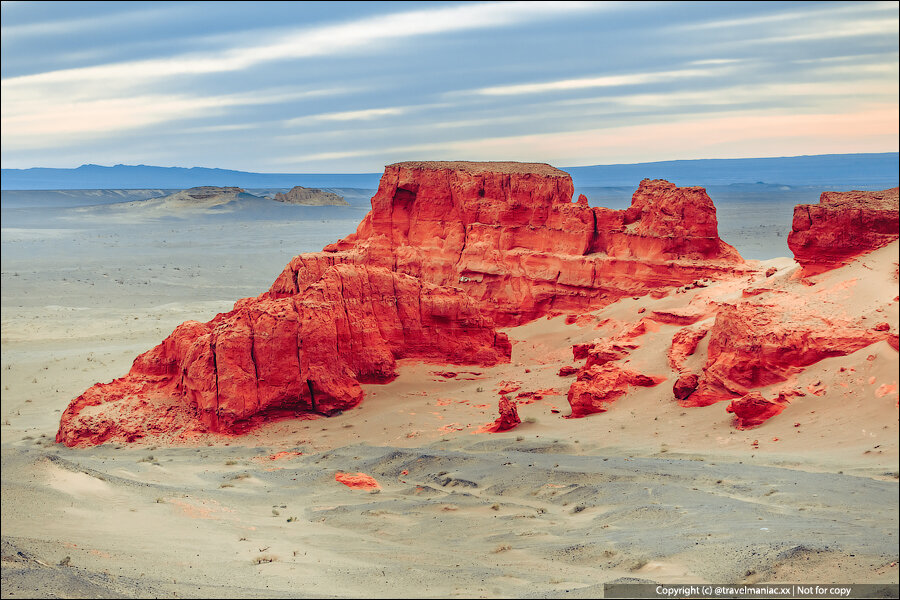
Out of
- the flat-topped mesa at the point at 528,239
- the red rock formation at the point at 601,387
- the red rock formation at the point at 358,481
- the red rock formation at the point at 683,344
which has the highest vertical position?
the flat-topped mesa at the point at 528,239

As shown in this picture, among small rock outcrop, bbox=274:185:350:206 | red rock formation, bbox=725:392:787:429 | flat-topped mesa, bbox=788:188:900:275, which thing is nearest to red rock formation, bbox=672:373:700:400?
red rock formation, bbox=725:392:787:429

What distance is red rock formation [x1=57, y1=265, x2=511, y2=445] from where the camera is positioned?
1035 inches

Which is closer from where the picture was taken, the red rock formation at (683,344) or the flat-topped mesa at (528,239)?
the red rock formation at (683,344)

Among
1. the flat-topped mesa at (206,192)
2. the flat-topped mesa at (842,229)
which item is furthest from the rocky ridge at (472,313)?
the flat-topped mesa at (206,192)

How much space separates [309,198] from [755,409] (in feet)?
498

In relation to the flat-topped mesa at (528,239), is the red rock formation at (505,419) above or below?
below

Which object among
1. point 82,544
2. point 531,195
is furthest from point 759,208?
point 82,544

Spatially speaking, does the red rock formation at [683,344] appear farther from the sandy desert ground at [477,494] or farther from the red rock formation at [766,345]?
the red rock formation at [766,345]

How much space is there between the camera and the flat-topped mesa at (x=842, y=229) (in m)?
→ 27.4

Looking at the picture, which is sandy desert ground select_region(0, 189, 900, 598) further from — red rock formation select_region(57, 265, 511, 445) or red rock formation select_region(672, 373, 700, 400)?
red rock formation select_region(57, 265, 511, 445)

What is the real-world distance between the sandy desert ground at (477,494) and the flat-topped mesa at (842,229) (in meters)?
0.88

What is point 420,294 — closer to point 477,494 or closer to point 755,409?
point 477,494

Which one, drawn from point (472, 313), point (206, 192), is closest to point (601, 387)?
point (472, 313)

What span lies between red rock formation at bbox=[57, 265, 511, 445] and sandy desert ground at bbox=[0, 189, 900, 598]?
0.84 meters
